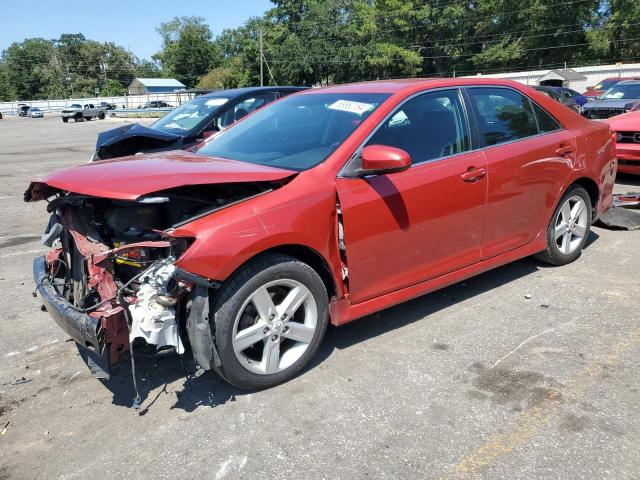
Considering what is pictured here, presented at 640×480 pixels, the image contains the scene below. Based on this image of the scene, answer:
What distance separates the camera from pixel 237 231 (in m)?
2.89

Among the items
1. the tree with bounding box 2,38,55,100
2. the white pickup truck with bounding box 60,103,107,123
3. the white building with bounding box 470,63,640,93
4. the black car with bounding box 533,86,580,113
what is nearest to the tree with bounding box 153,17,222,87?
the tree with bounding box 2,38,55,100

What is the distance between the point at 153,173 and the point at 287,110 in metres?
1.54

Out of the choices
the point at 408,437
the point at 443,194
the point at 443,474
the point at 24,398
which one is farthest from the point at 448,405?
the point at 24,398

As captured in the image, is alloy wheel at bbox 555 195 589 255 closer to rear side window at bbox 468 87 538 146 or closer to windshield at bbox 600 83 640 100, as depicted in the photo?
rear side window at bbox 468 87 538 146

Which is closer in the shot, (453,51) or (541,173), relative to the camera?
(541,173)

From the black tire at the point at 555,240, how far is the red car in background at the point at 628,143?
371cm

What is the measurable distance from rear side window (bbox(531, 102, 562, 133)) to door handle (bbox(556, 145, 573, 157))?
0.18m

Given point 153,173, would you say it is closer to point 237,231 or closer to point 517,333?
point 237,231

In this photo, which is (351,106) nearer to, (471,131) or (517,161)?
(471,131)

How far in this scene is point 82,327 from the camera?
2859mm

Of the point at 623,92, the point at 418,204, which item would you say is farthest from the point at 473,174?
the point at 623,92

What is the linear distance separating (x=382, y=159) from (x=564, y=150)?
2297 mm

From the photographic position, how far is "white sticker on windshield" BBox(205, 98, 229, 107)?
25.2 feet

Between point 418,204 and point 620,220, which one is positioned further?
point 620,220
